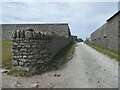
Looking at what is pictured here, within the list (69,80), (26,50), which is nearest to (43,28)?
(26,50)

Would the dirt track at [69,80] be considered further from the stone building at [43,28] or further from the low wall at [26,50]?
the stone building at [43,28]

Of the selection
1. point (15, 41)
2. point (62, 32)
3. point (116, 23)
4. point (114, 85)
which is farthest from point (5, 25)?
point (114, 85)

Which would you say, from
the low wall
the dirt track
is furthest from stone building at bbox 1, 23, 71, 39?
the dirt track

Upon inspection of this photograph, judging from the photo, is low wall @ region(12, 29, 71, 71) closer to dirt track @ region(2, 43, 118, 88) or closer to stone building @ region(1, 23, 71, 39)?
dirt track @ region(2, 43, 118, 88)

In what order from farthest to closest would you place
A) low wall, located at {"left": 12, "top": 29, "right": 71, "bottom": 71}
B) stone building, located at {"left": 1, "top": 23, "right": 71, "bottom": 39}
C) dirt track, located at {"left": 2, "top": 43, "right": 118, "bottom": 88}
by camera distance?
stone building, located at {"left": 1, "top": 23, "right": 71, "bottom": 39}, low wall, located at {"left": 12, "top": 29, "right": 71, "bottom": 71}, dirt track, located at {"left": 2, "top": 43, "right": 118, "bottom": 88}

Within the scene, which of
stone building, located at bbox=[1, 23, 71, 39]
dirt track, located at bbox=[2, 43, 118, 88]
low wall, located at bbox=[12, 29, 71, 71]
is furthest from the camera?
stone building, located at bbox=[1, 23, 71, 39]

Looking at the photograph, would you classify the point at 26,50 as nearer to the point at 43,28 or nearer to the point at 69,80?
the point at 69,80

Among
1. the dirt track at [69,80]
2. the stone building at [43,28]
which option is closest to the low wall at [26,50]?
the dirt track at [69,80]

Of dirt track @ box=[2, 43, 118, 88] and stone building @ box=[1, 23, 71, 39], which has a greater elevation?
stone building @ box=[1, 23, 71, 39]

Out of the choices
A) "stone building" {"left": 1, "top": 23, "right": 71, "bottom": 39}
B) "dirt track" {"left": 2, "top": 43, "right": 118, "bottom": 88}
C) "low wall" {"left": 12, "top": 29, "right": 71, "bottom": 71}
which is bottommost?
"dirt track" {"left": 2, "top": 43, "right": 118, "bottom": 88}

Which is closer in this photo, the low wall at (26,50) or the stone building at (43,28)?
the low wall at (26,50)

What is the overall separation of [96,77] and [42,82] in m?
2.20

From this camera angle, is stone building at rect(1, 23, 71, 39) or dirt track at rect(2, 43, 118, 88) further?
stone building at rect(1, 23, 71, 39)

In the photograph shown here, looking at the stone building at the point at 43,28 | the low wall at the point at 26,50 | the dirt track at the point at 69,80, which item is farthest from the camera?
the stone building at the point at 43,28
